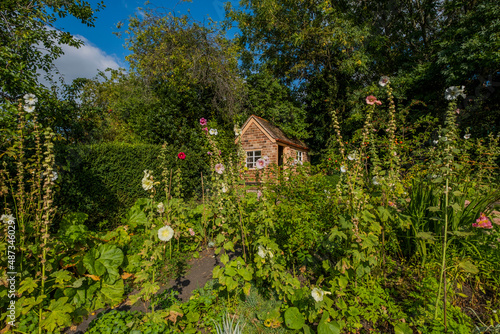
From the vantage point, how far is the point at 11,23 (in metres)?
3.80

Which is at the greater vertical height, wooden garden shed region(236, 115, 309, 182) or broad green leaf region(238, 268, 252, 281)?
wooden garden shed region(236, 115, 309, 182)

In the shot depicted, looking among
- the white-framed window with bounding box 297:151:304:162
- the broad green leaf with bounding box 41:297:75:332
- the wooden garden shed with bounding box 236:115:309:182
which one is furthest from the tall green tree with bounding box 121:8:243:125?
the broad green leaf with bounding box 41:297:75:332

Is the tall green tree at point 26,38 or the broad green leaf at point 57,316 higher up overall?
the tall green tree at point 26,38

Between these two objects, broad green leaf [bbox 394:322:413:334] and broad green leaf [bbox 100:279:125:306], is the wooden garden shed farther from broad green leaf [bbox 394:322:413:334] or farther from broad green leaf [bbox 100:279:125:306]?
broad green leaf [bbox 394:322:413:334]

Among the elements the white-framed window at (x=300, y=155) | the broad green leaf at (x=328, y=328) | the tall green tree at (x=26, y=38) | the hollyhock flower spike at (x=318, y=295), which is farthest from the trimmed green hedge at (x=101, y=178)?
the white-framed window at (x=300, y=155)

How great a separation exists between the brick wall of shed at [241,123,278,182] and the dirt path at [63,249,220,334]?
8.37m

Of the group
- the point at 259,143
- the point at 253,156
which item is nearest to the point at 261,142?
the point at 259,143

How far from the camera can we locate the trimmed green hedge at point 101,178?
3.87 meters

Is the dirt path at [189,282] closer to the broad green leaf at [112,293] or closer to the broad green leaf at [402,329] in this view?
the broad green leaf at [112,293]

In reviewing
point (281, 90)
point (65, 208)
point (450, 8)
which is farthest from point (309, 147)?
point (65, 208)

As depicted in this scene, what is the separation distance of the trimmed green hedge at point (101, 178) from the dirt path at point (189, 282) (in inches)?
63.1

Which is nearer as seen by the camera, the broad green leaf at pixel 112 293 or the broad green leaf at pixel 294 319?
the broad green leaf at pixel 294 319

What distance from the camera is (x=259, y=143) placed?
Result: 38.0 ft

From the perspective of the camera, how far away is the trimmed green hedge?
387 cm
